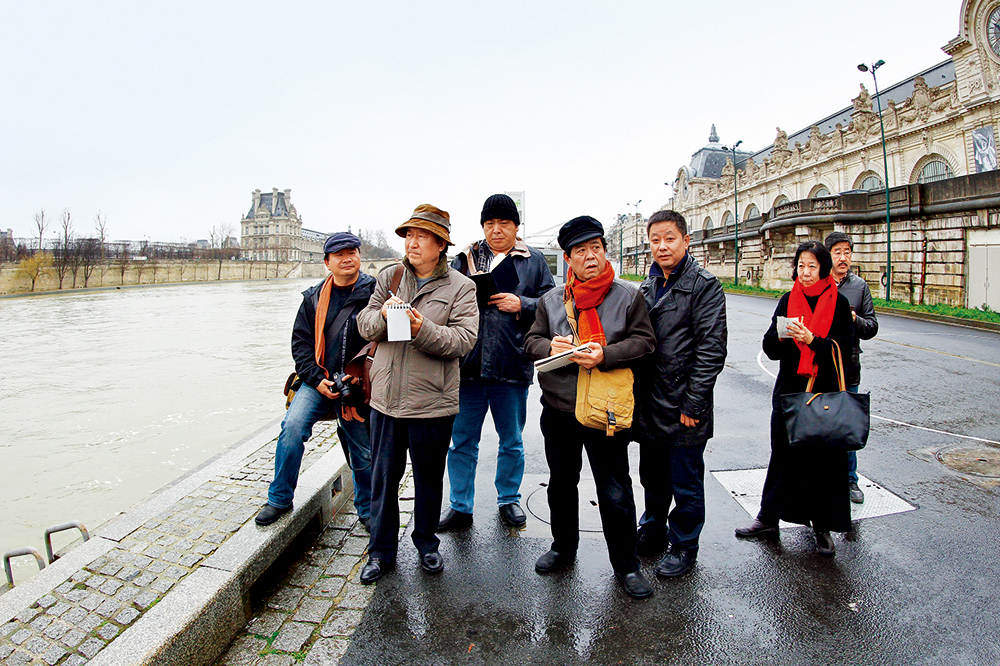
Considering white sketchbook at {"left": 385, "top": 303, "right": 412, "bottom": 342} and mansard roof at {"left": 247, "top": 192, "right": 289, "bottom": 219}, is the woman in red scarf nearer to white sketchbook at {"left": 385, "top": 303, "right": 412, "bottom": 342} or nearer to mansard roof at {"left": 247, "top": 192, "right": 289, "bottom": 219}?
white sketchbook at {"left": 385, "top": 303, "right": 412, "bottom": 342}

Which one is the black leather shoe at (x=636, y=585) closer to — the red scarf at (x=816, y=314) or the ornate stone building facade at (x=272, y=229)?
the red scarf at (x=816, y=314)

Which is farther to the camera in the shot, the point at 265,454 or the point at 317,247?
the point at 317,247

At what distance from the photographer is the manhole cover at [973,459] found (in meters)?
5.03

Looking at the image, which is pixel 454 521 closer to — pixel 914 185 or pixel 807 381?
pixel 807 381

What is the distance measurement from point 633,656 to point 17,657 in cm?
296

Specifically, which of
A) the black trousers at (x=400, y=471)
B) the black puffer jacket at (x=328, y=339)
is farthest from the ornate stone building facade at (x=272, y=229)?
the black trousers at (x=400, y=471)

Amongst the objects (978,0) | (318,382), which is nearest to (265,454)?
(318,382)

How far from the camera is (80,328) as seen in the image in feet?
70.8

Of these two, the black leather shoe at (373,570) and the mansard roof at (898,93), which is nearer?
the black leather shoe at (373,570)

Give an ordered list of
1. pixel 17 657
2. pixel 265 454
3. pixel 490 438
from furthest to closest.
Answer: pixel 490 438 → pixel 265 454 → pixel 17 657

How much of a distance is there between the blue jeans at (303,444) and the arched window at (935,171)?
37580 mm

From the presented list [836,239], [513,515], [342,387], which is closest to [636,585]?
[513,515]

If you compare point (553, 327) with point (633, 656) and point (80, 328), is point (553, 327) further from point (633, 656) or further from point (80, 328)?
point (80, 328)

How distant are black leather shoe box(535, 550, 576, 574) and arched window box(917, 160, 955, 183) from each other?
122ft
